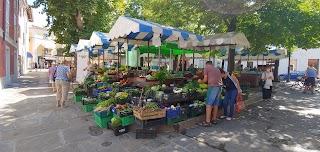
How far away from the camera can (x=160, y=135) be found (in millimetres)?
4633

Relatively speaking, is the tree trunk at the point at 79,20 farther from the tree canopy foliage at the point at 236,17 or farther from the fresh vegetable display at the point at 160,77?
the fresh vegetable display at the point at 160,77

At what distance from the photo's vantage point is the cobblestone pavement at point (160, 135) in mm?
4016

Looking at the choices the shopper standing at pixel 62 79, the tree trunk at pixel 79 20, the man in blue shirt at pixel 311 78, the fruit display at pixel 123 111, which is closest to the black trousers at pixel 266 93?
the man in blue shirt at pixel 311 78

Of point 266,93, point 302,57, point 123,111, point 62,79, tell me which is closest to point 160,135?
point 123,111

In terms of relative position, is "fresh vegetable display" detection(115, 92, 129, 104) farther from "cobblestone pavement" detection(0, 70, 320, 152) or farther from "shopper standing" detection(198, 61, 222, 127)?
"shopper standing" detection(198, 61, 222, 127)

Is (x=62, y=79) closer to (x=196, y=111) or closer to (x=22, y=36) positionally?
(x=196, y=111)

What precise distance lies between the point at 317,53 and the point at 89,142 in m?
30.7

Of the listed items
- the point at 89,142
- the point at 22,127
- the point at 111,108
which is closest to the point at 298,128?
the point at 111,108

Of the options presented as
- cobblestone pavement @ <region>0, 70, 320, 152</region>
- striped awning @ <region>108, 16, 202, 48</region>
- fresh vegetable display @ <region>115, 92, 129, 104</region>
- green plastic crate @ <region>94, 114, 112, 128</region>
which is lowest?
cobblestone pavement @ <region>0, 70, 320, 152</region>

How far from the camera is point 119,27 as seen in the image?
5.95 m

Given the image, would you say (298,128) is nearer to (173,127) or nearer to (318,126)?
(318,126)

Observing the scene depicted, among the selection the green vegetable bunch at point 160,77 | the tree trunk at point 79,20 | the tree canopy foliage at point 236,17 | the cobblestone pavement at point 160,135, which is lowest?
the cobblestone pavement at point 160,135

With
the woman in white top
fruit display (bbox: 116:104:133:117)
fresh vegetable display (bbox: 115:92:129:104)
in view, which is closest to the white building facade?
fresh vegetable display (bbox: 115:92:129:104)

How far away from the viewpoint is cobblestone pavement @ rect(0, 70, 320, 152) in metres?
4.02
